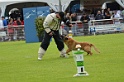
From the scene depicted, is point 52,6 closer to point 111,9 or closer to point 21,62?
point 111,9

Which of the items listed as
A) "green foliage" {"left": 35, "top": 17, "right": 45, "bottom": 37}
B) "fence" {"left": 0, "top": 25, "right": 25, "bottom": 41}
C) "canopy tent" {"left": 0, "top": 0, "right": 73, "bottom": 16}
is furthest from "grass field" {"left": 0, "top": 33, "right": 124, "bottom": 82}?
"canopy tent" {"left": 0, "top": 0, "right": 73, "bottom": 16}

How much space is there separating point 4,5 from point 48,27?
70.1ft

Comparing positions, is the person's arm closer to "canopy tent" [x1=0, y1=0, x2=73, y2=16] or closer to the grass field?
the grass field

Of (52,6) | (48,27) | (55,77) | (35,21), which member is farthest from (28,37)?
(55,77)

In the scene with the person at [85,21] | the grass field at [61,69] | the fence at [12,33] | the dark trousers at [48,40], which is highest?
the dark trousers at [48,40]

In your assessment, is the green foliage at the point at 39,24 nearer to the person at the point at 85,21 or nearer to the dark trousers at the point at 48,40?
the person at the point at 85,21

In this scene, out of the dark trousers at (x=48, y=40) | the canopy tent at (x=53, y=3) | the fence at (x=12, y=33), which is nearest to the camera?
the dark trousers at (x=48, y=40)

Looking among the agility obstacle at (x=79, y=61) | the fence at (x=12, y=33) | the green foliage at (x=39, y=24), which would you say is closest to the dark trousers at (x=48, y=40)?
the agility obstacle at (x=79, y=61)

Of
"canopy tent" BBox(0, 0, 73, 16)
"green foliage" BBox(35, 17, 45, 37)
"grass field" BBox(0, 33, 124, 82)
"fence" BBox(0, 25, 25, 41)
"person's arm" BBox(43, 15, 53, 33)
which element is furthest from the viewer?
"canopy tent" BBox(0, 0, 73, 16)

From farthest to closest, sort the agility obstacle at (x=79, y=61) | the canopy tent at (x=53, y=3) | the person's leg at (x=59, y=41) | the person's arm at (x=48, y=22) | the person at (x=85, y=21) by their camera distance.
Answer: the canopy tent at (x=53, y=3), the person at (x=85, y=21), the person's leg at (x=59, y=41), the person's arm at (x=48, y=22), the agility obstacle at (x=79, y=61)

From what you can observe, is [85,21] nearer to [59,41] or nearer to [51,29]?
[59,41]

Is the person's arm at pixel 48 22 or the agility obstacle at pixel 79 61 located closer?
the agility obstacle at pixel 79 61

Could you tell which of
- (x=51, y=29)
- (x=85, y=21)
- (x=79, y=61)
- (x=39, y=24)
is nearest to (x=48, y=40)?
(x=51, y=29)

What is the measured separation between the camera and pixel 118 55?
16062 mm
